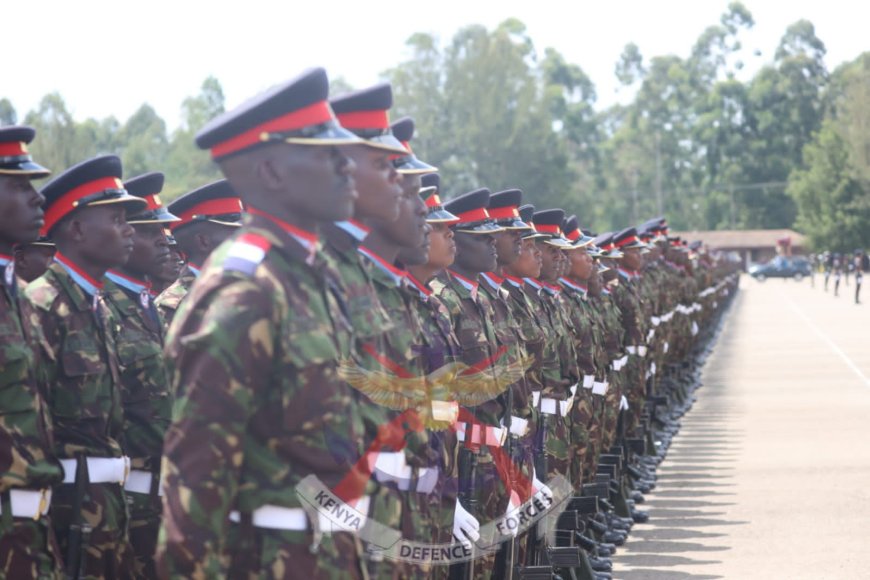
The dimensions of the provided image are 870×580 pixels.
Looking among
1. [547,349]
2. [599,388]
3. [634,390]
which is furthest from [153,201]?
[634,390]

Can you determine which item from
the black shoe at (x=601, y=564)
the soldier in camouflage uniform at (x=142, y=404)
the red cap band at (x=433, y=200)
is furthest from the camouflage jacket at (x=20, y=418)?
the black shoe at (x=601, y=564)

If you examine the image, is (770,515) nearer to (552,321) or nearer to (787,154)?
(552,321)

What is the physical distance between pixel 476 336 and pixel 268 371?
3193 millimetres

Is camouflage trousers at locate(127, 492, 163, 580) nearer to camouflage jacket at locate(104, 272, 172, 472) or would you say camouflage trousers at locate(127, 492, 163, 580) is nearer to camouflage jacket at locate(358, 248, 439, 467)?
camouflage jacket at locate(104, 272, 172, 472)

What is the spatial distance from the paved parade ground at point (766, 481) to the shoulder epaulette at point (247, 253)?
18.7 ft

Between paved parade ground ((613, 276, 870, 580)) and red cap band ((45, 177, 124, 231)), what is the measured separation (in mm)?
4523

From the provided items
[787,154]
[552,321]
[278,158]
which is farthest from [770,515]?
[787,154]

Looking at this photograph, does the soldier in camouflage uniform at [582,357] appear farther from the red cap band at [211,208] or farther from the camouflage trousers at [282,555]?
the camouflage trousers at [282,555]

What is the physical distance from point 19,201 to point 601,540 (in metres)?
5.91

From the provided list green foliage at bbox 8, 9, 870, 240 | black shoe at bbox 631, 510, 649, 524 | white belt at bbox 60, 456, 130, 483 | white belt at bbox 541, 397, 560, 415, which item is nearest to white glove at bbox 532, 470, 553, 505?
white belt at bbox 541, 397, 560, 415

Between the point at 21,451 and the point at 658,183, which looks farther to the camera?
the point at 658,183

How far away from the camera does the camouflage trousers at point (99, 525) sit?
15.6ft

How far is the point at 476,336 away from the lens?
258 inches

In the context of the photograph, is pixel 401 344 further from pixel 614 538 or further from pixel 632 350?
pixel 632 350
